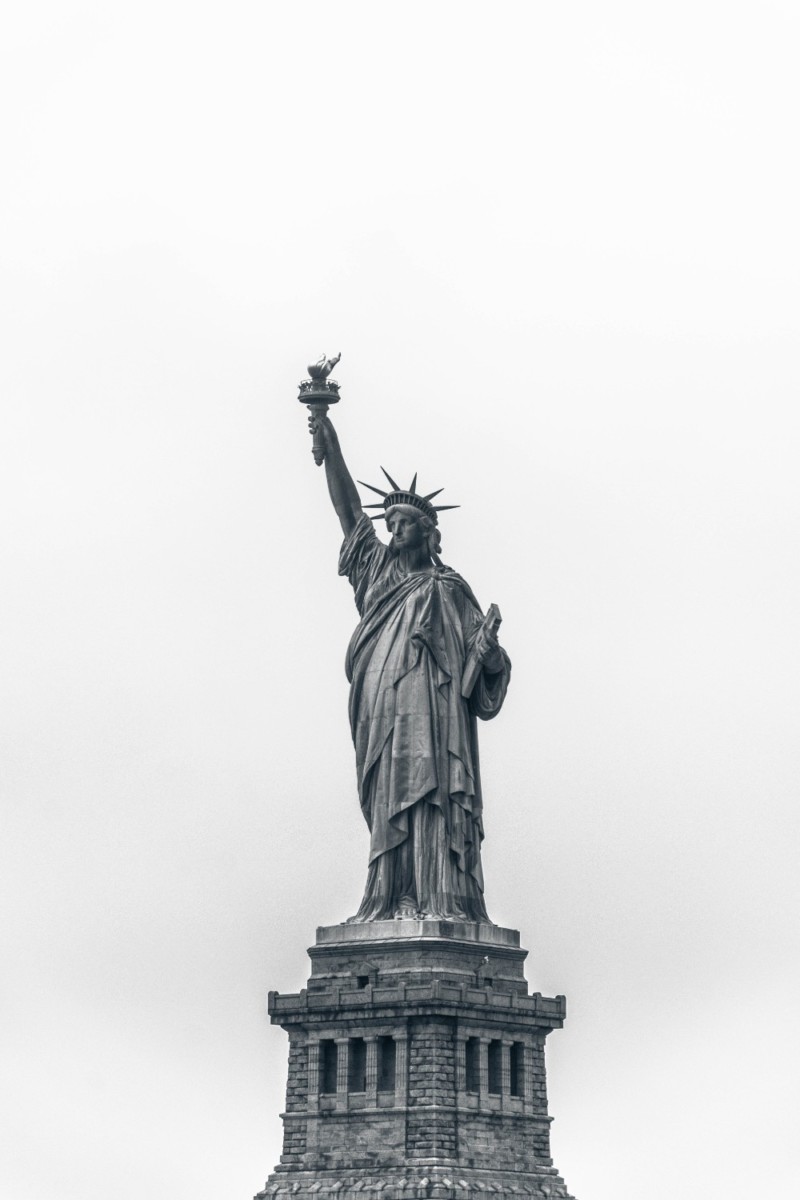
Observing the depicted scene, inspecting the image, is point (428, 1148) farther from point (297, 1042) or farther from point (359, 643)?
point (359, 643)

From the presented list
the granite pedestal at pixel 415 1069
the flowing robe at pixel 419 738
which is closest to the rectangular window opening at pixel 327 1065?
the granite pedestal at pixel 415 1069

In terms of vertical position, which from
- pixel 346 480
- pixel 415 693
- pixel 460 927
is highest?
pixel 346 480

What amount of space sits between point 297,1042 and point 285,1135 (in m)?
1.51

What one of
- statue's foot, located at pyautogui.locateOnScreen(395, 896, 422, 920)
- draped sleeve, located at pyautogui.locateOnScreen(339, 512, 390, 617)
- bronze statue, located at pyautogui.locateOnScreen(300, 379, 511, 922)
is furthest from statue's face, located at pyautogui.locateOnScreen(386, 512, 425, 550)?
statue's foot, located at pyautogui.locateOnScreen(395, 896, 422, 920)

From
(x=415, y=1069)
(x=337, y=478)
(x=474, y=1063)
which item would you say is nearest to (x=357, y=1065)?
(x=415, y=1069)

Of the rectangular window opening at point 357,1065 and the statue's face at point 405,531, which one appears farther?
the statue's face at point 405,531

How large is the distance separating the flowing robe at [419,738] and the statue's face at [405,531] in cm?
46

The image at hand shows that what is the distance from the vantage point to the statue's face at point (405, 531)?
59469 mm

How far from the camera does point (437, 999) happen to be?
5588 cm

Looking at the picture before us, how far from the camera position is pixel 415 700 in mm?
58406

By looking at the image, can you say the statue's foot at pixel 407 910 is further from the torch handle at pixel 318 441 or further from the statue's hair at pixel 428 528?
the torch handle at pixel 318 441

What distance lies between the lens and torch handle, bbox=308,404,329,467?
60156 millimetres

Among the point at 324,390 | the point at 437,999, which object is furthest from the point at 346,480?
the point at 437,999

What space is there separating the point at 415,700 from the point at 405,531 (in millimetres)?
3003
